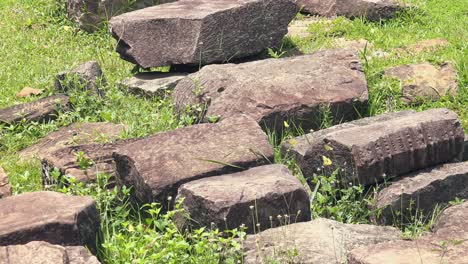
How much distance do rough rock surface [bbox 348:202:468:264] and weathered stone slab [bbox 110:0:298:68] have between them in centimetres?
360

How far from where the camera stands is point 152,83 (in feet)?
26.7

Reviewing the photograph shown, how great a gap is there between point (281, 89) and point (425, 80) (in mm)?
1362

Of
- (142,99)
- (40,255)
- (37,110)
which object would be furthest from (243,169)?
(142,99)

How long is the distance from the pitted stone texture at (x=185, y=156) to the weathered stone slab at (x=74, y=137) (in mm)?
799

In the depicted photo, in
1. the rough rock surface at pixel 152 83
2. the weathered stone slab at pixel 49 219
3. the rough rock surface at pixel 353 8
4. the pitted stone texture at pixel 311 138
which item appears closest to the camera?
the weathered stone slab at pixel 49 219

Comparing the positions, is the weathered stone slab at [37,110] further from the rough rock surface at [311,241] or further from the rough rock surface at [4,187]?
the rough rock surface at [311,241]

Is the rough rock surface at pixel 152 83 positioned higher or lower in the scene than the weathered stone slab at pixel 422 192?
higher

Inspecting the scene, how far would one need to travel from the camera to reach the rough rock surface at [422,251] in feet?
15.0

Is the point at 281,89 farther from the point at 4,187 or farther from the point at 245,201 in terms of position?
the point at 4,187

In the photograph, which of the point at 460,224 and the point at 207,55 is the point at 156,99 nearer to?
the point at 207,55

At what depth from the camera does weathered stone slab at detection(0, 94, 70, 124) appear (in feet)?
24.0

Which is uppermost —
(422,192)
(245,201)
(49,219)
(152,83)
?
(49,219)

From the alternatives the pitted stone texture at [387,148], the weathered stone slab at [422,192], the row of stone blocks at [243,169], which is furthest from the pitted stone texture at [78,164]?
the weathered stone slab at [422,192]

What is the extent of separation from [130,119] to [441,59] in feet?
8.74
